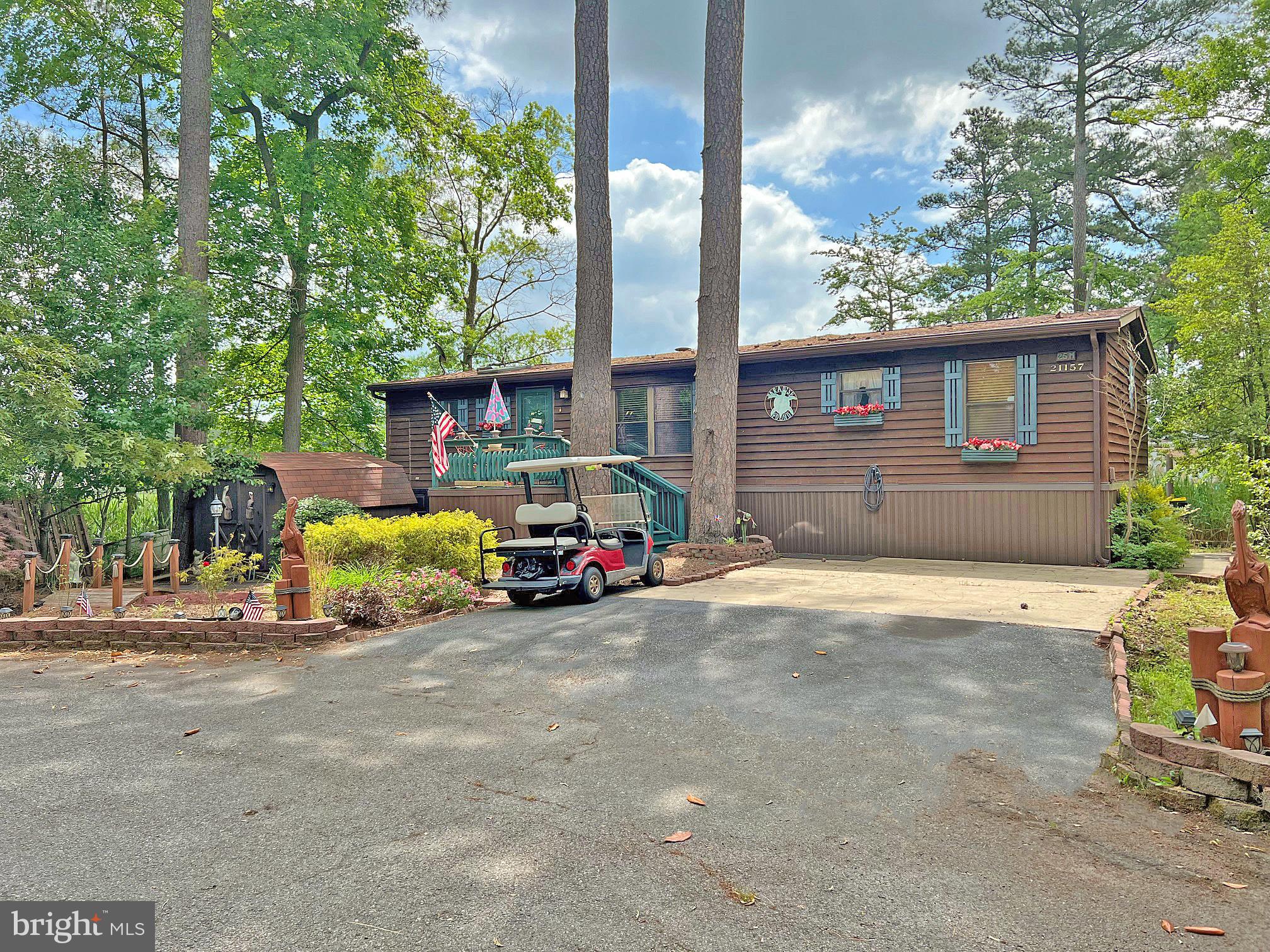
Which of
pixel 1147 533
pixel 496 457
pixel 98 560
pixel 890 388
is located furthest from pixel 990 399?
pixel 98 560

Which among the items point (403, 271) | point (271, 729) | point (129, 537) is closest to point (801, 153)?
point (403, 271)

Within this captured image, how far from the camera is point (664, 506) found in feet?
44.4

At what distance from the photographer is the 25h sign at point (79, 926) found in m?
2.25

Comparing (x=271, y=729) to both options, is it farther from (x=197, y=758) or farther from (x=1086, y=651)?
(x=1086, y=651)

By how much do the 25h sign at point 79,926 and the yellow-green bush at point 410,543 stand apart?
22.6 ft

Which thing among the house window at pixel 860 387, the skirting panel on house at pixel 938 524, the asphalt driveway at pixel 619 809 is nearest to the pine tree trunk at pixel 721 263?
the skirting panel on house at pixel 938 524

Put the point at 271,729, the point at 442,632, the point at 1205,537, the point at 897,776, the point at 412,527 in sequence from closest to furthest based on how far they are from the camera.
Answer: the point at 897,776, the point at 271,729, the point at 442,632, the point at 412,527, the point at 1205,537

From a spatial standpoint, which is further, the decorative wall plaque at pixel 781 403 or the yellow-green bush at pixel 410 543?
the decorative wall plaque at pixel 781 403

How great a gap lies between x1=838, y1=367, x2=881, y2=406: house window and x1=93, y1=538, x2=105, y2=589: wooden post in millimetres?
11271

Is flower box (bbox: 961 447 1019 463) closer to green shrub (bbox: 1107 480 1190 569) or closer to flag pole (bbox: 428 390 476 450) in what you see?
green shrub (bbox: 1107 480 1190 569)

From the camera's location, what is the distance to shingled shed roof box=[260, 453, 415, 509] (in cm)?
1239

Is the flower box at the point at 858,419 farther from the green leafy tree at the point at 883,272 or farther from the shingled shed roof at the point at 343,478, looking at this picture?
the green leafy tree at the point at 883,272

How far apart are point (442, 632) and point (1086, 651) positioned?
5.41m

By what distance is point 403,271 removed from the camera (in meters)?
19.9
